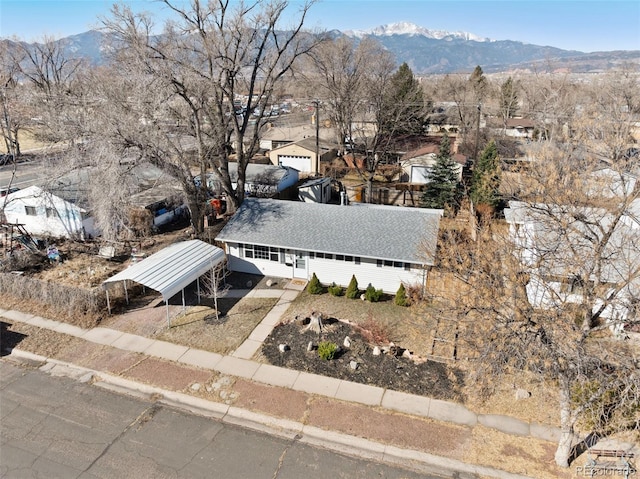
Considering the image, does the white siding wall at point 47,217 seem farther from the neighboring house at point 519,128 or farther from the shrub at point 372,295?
the neighboring house at point 519,128

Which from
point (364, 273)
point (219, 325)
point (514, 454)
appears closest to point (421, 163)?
point (364, 273)

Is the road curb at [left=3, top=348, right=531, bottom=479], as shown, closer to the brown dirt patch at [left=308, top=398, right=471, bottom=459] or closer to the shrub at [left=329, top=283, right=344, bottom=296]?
the brown dirt patch at [left=308, top=398, right=471, bottom=459]

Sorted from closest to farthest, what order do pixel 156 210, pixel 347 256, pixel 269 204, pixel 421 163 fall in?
pixel 347 256 → pixel 269 204 → pixel 156 210 → pixel 421 163

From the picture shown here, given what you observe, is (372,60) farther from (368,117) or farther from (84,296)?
(84,296)

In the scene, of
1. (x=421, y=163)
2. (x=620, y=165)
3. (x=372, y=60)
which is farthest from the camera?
(x=372, y=60)

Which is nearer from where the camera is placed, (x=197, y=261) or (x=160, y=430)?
(x=160, y=430)

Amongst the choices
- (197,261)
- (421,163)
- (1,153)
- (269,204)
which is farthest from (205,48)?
(1,153)

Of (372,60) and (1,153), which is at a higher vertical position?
(372,60)

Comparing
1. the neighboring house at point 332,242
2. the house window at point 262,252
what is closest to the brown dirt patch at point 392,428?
the neighboring house at point 332,242
